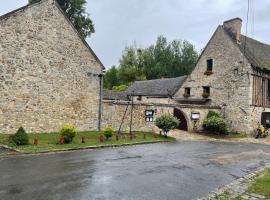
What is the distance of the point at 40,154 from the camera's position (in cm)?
1352

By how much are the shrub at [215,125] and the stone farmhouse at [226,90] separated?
908 millimetres

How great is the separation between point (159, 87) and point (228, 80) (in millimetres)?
10506

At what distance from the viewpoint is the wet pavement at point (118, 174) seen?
7.97 m

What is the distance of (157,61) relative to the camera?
62.7 metres

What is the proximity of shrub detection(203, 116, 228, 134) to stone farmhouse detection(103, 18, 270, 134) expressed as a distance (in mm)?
908

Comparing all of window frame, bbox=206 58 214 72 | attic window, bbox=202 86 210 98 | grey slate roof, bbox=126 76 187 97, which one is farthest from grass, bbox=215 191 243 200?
grey slate roof, bbox=126 76 187 97

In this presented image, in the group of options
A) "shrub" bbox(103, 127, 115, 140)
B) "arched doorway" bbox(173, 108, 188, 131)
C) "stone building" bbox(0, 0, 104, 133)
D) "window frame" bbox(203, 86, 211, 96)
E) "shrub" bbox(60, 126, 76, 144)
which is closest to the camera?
"shrub" bbox(60, 126, 76, 144)

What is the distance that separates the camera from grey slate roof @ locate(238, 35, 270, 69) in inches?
1140

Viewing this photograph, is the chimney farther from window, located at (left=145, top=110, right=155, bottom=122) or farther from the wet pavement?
the wet pavement

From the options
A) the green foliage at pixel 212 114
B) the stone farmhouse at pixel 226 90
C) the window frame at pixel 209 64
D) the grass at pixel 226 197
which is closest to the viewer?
the grass at pixel 226 197

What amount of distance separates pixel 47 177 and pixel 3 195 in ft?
6.51

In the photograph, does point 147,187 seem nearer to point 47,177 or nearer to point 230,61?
point 47,177

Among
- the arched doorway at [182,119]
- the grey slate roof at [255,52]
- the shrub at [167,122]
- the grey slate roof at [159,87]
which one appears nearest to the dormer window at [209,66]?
the grey slate roof at [255,52]

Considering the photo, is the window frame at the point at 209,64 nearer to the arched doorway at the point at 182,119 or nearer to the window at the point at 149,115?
the arched doorway at the point at 182,119
